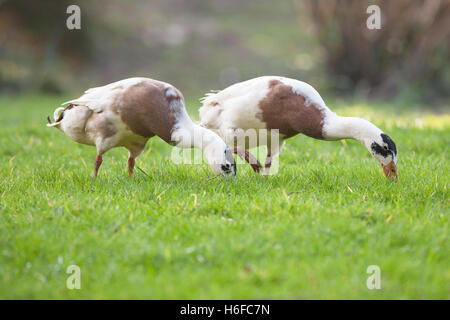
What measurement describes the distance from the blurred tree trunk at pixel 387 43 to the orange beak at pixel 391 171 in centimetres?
707

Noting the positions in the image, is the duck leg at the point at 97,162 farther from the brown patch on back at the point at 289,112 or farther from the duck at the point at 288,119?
the brown patch on back at the point at 289,112

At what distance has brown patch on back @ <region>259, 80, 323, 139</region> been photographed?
4.07m

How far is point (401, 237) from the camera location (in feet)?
10.3

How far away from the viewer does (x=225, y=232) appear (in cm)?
318

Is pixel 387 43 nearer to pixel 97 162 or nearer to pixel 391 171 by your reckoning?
pixel 391 171

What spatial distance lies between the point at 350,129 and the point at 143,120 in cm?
168

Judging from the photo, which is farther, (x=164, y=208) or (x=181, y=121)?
(x=181, y=121)

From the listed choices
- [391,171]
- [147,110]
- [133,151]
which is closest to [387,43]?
[391,171]

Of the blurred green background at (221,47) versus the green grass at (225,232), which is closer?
the green grass at (225,232)

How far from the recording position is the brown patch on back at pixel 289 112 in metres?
4.07

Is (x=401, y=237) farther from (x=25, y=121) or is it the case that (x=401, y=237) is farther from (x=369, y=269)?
(x=25, y=121)

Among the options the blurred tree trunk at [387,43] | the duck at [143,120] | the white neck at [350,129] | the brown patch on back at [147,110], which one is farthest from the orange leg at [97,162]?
the blurred tree trunk at [387,43]
